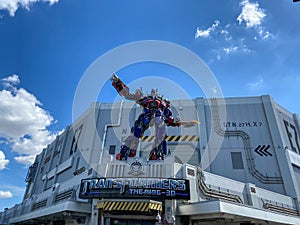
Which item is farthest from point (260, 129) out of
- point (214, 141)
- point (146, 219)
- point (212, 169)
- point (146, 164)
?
point (146, 219)

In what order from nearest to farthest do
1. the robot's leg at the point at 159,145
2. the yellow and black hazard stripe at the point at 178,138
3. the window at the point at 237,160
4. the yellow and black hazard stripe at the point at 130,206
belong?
the yellow and black hazard stripe at the point at 130,206
the robot's leg at the point at 159,145
the window at the point at 237,160
the yellow and black hazard stripe at the point at 178,138

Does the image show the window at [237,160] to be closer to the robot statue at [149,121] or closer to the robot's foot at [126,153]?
the robot statue at [149,121]

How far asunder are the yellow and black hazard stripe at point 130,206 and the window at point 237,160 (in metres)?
11.3

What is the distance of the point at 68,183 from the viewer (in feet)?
51.3

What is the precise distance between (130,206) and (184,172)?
3.79m

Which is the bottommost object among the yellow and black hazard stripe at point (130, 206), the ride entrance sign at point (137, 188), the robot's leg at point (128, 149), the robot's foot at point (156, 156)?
the yellow and black hazard stripe at point (130, 206)

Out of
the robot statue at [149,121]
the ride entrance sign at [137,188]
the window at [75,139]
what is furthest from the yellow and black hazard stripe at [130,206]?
the window at [75,139]

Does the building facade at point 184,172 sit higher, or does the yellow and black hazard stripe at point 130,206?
the building facade at point 184,172

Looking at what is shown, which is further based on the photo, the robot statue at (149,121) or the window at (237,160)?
the window at (237,160)

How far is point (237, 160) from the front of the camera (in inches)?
757

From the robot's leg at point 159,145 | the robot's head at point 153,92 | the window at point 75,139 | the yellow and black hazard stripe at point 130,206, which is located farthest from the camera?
the window at point 75,139

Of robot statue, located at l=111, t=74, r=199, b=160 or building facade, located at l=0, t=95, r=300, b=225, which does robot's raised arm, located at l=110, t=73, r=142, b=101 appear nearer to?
robot statue, located at l=111, t=74, r=199, b=160

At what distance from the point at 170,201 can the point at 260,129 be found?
14.3 metres

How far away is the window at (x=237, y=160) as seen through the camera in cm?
1895
